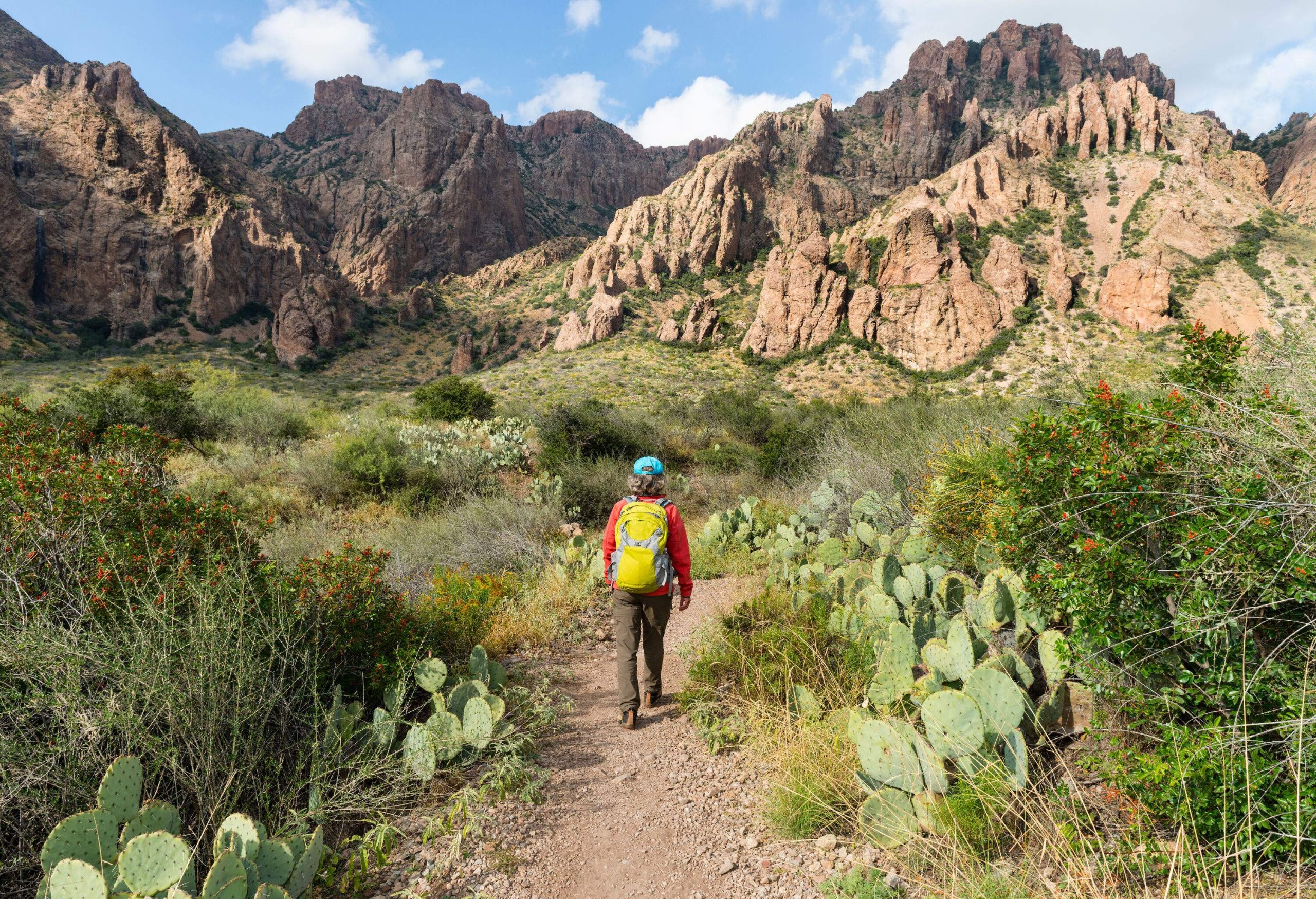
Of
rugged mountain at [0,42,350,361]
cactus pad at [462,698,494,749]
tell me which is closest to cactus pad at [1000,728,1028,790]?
cactus pad at [462,698,494,749]

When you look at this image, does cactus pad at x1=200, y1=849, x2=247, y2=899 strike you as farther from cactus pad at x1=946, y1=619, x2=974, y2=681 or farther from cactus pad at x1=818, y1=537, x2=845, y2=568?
cactus pad at x1=818, y1=537, x2=845, y2=568

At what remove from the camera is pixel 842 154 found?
75500 millimetres

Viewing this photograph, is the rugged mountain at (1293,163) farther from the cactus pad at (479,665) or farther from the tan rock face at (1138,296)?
the cactus pad at (479,665)

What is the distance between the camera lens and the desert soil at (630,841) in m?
2.55

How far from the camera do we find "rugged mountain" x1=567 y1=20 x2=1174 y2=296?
58.4 metres

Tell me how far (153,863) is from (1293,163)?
100381 millimetres

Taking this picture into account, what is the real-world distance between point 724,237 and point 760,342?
1853 centimetres

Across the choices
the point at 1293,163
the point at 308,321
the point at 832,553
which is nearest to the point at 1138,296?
the point at 832,553

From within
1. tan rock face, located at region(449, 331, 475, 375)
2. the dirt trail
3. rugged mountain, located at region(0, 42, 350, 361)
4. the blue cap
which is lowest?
the dirt trail

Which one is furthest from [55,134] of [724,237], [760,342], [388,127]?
[760,342]

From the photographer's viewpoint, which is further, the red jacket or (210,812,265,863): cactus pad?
the red jacket

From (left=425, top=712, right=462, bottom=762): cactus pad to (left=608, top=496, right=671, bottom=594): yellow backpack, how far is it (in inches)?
51.9

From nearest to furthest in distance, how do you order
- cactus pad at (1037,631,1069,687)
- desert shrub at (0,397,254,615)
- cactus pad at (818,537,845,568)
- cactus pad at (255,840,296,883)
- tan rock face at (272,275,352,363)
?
cactus pad at (255,840,296,883), cactus pad at (1037,631,1069,687), desert shrub at (0,397,254,615), cactus pad at (818,537,845,568), tan rock face at (272,275,352,363)

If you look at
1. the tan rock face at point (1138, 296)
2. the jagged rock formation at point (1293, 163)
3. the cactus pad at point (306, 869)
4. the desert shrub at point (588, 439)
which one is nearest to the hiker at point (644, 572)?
the cactus pad at point (306, 869)
